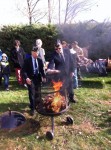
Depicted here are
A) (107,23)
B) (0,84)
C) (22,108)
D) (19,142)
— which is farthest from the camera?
(107,23)

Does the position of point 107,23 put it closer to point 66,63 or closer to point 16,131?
point 66,63

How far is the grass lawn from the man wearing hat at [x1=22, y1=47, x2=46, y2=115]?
64 centimetres

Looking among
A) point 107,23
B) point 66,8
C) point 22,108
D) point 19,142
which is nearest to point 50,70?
point 22,108

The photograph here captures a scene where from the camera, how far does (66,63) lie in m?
8.38

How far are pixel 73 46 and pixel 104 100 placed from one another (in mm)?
3635

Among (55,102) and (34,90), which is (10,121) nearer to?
(34,90)

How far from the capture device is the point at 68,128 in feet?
25.0

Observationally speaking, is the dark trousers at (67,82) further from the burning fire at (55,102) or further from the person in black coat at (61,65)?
the burning fire at (55,102)

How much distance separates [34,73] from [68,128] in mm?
1753

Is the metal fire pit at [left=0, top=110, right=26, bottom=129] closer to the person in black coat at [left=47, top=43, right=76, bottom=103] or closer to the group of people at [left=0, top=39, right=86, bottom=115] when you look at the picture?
the group of people at [left=0, top=39, right=86, bottom=115]

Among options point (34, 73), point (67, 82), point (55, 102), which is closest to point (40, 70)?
point (34, 73)

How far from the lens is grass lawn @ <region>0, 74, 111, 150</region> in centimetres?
688

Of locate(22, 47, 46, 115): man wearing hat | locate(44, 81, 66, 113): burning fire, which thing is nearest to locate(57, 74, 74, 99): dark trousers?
locate(22, 47, 46, 115): man wearing hat

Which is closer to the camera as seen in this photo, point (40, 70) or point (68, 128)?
point (68, 128)
